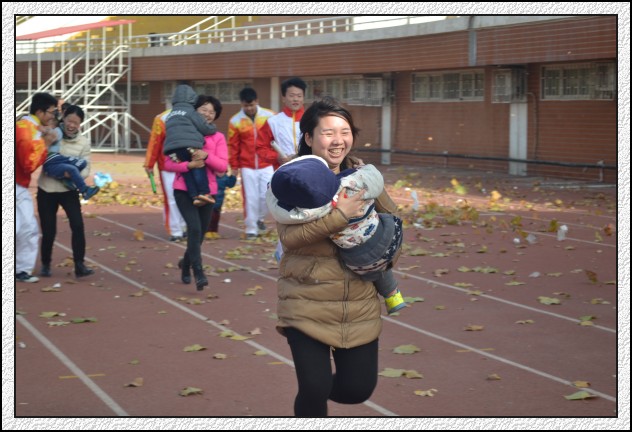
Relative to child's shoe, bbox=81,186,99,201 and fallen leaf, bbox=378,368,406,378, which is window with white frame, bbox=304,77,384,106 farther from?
fallen leaf, bbox=378,368,406,378

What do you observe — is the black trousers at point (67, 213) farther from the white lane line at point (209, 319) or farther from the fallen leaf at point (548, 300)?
the fallen leaf at point (548, 300)

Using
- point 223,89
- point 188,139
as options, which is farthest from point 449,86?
point 188,139

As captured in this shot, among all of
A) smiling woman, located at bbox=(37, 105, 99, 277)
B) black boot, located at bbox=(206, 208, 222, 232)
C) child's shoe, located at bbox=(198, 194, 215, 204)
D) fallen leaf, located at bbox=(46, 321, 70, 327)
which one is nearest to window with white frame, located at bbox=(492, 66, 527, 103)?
black boot, located at bbox=(206, 208, 222, 232)

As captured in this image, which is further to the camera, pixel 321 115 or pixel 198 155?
pixel 198 155

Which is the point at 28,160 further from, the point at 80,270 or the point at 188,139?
the point at 80,270

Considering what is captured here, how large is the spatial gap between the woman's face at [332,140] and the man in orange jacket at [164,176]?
307 inches

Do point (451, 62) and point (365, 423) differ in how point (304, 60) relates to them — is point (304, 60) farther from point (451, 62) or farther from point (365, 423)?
point (365, 423)

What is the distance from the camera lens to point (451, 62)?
2633 cm

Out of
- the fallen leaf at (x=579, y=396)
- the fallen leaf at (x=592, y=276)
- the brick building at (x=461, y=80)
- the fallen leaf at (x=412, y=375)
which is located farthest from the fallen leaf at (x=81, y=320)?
the brick building at (x=461, y=80)

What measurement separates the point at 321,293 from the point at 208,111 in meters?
5.75

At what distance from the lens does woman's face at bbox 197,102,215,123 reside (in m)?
10.2

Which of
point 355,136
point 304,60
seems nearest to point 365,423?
point 355,136

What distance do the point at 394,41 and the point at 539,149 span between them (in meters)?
5.84

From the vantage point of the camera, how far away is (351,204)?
4.65 m
